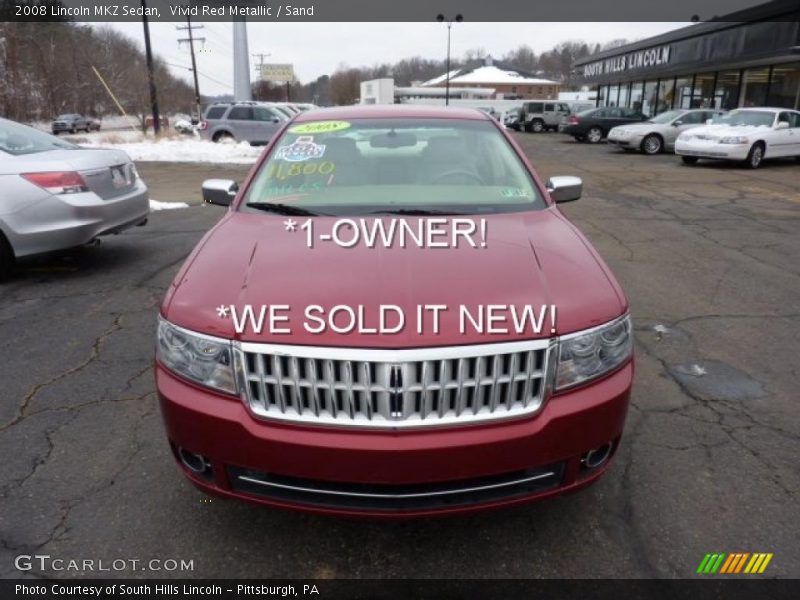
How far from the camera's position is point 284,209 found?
2988 mm

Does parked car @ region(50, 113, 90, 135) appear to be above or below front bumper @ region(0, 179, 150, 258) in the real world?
above

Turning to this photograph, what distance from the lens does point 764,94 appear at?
80.7 feet

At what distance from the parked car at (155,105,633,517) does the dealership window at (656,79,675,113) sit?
33.8 meters

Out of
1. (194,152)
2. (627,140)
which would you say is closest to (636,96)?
(627,140)

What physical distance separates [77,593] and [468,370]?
5.33 ft

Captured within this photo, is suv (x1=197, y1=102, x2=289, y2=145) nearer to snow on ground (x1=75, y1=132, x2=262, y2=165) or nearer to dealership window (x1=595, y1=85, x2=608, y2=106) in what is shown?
snow on ground (x1=75, y1=132, x2=262, y2=165)

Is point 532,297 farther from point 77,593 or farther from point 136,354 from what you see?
point 136,354

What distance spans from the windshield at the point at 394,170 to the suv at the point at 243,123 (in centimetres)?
1867

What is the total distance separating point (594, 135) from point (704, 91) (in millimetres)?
6833

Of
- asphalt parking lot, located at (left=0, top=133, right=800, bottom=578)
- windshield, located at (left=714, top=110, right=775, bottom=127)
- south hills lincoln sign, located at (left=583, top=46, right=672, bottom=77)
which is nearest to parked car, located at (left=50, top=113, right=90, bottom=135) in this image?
south hills lincoln sign, located at (left=583, top=46, right=672, bottom=77)

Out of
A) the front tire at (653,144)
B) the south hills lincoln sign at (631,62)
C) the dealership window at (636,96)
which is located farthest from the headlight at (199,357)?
the dealership window at (636,96)

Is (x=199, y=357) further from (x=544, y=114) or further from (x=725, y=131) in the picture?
(x=544, y=114)

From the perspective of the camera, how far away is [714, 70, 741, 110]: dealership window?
2655 cm

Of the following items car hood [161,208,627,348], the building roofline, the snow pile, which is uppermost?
the building roofline
